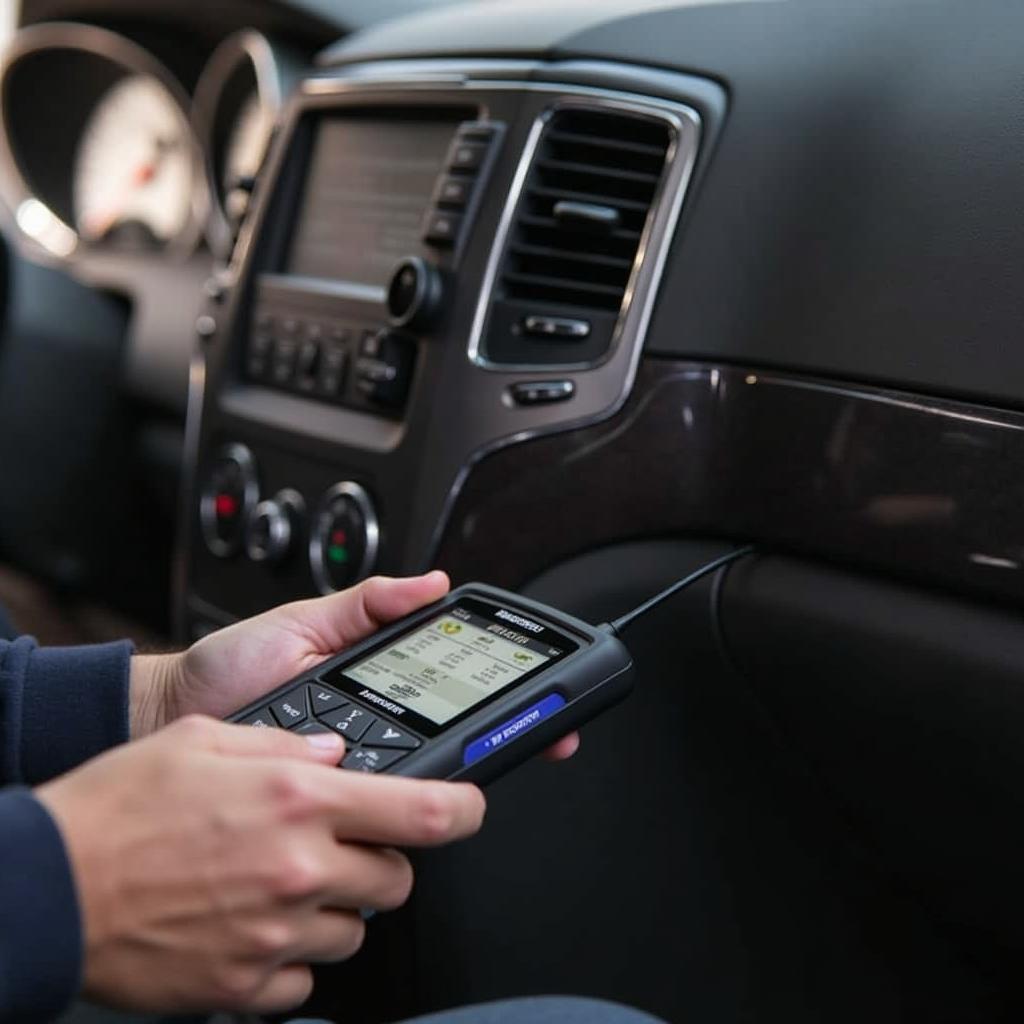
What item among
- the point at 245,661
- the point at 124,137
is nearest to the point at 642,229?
the point at 245,661

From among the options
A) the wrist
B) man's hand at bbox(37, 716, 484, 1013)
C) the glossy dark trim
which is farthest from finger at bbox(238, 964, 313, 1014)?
the glossy dark trim

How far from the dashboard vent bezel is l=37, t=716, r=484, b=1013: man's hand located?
1.36ft

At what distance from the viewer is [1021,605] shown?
679 mm

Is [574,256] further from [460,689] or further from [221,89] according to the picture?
[221,89]

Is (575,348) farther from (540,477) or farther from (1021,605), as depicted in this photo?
(1021,605)

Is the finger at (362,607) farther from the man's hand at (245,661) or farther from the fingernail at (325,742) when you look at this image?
the fingernail at (325,742)

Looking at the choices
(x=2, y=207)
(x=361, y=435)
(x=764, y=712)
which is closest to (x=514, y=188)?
(x=361, y=435)

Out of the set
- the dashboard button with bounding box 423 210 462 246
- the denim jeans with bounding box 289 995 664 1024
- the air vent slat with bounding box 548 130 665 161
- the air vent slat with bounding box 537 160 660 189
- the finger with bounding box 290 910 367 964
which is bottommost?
the denim jeans with bounding box 289 995 664 1024

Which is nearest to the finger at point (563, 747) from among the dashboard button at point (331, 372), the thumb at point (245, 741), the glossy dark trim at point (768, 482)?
the thumb at point (245, 741)

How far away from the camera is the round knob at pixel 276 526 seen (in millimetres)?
1001

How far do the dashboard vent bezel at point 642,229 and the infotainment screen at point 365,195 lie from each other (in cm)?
10

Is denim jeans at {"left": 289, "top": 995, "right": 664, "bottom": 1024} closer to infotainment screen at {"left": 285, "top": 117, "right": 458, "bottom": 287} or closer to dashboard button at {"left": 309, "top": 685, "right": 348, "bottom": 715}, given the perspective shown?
dashboard button at {"left": 309, "top": 685, "right": 348, "bottom": 715}

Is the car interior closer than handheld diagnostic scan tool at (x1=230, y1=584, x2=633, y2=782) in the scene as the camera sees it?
No

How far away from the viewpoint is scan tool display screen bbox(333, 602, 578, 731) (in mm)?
601
